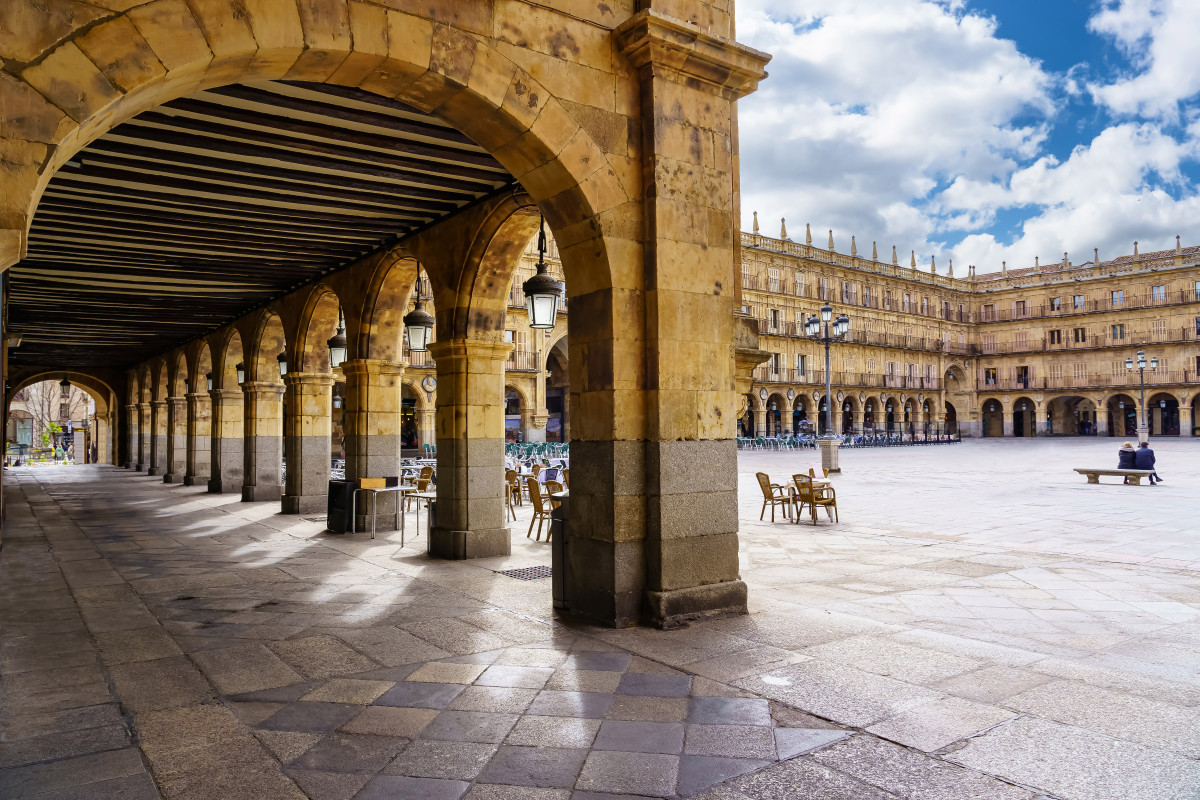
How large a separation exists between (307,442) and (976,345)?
50.1 metres

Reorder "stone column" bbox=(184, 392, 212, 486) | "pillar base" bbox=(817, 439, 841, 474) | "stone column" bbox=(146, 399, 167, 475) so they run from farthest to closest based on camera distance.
Answer: "stone column" bbox=(146, 399, 167, 475)
"stone column" bbox=(184, 392, 212, 486)
"pillar base" bbox=(817, 439, 841, 474)

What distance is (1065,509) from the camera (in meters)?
10.5

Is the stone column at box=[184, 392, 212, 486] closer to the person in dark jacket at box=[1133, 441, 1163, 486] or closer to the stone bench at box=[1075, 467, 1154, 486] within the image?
the stone bench at box=[1075, 467, 1154, 486]

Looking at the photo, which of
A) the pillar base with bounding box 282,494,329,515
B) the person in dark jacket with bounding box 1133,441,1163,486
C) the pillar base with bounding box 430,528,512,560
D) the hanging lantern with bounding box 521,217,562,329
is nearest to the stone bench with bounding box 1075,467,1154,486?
the person in dark jacket with bounding box 1133,441,1163,486

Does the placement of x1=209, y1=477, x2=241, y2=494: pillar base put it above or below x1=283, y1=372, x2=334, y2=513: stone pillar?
below

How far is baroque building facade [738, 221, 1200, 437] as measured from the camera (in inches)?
1650

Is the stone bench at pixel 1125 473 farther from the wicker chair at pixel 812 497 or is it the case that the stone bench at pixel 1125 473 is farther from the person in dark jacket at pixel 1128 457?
the wicker chair at pixel 812 497

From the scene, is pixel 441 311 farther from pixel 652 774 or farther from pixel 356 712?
pixel 652 774

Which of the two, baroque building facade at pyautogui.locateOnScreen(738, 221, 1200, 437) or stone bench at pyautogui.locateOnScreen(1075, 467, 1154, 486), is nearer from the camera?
stone bench at pyautogui.locateOnScreen(1075, 467, 1154, 486)

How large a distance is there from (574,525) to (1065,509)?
8.43 metres

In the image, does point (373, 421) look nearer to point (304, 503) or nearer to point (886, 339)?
point (304, 503)

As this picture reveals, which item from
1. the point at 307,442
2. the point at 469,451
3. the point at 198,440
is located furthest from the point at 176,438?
the point at 469,451

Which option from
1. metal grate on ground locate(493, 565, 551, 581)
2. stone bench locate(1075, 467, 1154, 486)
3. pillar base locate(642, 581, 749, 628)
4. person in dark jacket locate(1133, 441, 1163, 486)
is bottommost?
metal grate on ground locate(493, 565, 551, 581)

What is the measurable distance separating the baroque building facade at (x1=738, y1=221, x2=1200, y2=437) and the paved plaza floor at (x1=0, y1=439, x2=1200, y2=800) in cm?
3425
